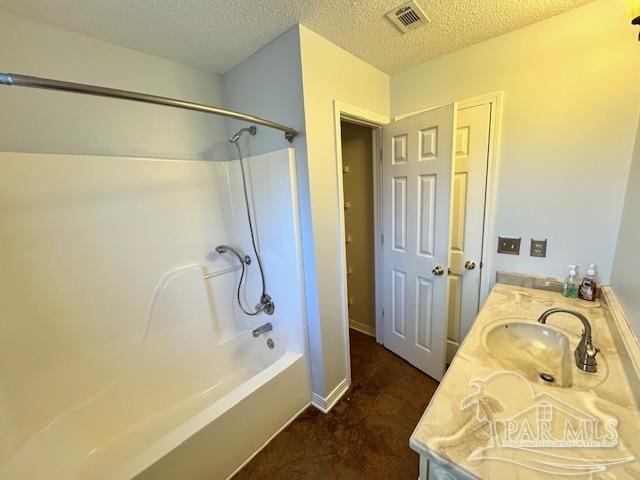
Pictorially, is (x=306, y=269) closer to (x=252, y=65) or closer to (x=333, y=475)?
(x=333, y=475)

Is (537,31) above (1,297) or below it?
above

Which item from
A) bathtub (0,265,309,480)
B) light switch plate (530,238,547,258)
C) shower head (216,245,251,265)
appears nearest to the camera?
bathtub (0,265,309,480)

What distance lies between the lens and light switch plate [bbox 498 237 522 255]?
1.61 metres

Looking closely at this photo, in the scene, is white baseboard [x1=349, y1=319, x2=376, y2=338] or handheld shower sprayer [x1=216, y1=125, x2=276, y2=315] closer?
handheld shower sprayer [x1=216, y1=125, x2=276, y2=315]

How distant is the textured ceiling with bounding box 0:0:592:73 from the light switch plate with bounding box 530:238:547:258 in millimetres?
1205

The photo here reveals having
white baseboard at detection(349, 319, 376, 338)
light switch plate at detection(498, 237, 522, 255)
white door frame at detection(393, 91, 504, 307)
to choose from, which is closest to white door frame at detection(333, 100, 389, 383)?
white baseboard at detection(349, 319, 376, 338)

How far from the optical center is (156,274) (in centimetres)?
163

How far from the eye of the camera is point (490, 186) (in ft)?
5.39

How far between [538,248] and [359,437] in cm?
158

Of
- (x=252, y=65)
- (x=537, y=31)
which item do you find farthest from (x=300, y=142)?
(x=537, y=31)

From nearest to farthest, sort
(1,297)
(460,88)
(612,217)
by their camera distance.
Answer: (1,297) < (612,217) < (460,88)

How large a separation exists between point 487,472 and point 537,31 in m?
2.02

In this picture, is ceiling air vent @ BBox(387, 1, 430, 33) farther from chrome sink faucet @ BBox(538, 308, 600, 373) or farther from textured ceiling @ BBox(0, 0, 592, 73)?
chrome sink faucet @ BBox(538, 308, 600, 373)

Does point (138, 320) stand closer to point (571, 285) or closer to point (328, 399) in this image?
point (328, 399)
